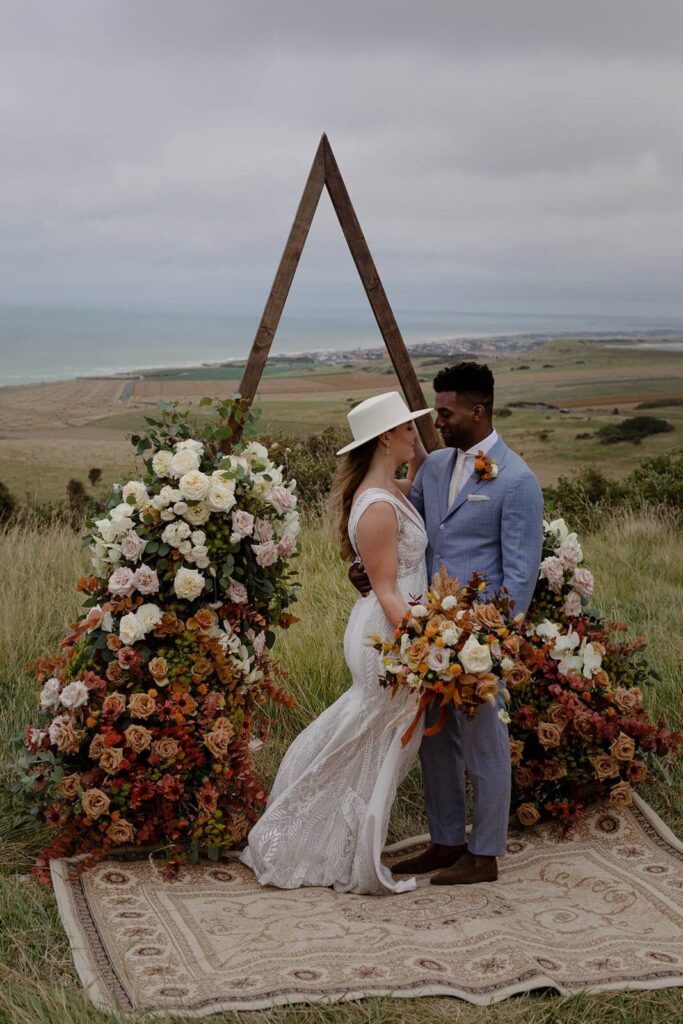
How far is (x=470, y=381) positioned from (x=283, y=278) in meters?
1.58

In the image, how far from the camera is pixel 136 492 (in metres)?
4.72

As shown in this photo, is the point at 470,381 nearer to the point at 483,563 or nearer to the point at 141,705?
the point at 483,563

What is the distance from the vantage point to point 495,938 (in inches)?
154

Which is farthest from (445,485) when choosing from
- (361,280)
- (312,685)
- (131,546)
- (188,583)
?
(312,685)

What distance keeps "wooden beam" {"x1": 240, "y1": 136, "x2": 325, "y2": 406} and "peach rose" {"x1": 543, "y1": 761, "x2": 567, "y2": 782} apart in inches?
91.0

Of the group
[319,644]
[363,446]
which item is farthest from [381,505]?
[319,644]

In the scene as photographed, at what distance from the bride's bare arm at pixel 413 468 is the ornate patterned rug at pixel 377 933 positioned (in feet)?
5.55

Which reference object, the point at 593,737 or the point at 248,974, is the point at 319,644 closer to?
the point at 593,737

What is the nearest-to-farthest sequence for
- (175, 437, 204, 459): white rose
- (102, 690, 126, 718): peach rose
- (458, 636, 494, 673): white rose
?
(458, 636, 494, 673): white rose → (102, 690, 126, 718): peach rose → (175, 437, 204, 459): white rose

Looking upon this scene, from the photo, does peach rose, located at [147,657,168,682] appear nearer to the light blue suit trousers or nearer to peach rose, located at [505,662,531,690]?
the light blue suit trousers

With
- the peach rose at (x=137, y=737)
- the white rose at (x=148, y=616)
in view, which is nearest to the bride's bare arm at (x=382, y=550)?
the white rose at (x=148, y=616)

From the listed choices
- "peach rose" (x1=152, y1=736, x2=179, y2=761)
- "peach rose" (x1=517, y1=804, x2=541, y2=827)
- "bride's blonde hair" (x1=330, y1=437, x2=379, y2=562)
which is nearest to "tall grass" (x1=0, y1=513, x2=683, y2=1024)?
"bride's blonde hair" (x1=330, y1=437, x2=379, y2=562)

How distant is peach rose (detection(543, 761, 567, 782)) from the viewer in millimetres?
4920

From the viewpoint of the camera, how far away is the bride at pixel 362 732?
14.1 feet
